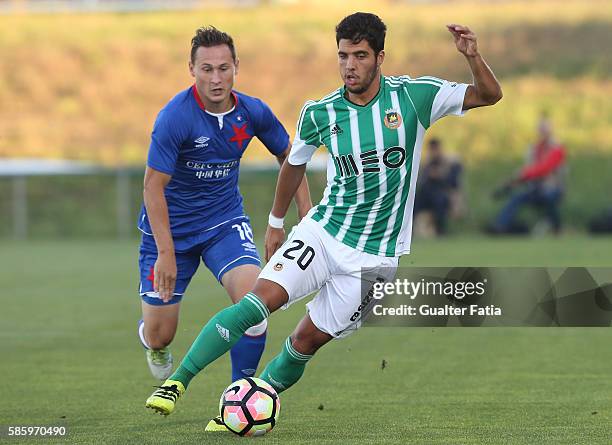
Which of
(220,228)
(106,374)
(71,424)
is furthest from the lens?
(106,374)

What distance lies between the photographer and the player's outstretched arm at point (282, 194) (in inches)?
273

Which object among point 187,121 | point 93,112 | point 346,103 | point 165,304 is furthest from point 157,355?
point 93,112

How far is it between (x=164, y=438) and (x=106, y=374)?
2775mm

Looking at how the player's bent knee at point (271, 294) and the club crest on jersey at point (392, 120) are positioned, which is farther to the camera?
the club crest on jersey at point (392, 120)

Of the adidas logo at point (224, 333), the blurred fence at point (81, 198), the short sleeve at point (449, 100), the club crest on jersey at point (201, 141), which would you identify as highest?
the short sleeve at point (449, 100)

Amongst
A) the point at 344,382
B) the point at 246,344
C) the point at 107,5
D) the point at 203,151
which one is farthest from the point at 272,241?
the point at 107,5

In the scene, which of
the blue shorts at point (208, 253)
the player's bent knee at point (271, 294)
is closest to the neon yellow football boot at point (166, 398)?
the player's bent knee at point (271, 294)

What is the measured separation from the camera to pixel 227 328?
6414mm

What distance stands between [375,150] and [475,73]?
2.09ft

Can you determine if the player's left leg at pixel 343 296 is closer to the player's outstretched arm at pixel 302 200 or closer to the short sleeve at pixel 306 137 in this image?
the short sleeve at pixel 306 137

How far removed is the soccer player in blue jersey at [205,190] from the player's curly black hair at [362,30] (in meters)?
0.85

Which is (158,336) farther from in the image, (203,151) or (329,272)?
(329,272)

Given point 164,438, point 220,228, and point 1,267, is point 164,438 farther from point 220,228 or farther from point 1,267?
point 1,267

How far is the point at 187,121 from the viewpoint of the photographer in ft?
23.5
